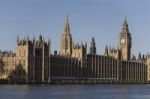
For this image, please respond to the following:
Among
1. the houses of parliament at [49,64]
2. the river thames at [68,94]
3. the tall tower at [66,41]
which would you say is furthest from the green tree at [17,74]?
the river thames at [68,94]

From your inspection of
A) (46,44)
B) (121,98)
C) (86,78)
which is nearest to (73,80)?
(86,78)

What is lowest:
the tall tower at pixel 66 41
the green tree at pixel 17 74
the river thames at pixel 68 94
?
the river thames at pixel 68 94

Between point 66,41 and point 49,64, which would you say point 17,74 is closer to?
point 49,64

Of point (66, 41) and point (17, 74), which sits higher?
point (66, 41)

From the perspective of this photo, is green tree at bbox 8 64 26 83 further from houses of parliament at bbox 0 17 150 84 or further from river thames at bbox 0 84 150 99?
river thames at bbox 0 84 150 99

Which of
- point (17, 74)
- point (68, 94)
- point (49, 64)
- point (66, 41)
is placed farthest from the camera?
point (66, 41)

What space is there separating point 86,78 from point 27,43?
30.8 meters

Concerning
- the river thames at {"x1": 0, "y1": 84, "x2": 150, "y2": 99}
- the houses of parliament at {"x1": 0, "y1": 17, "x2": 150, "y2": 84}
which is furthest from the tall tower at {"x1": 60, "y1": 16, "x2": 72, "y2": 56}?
the river thames at {"x1": 0, "y1": 84, "x2": 150, "y2": 99}

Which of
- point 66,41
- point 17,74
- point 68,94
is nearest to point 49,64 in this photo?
point 17,74

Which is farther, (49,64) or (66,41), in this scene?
(66,41)

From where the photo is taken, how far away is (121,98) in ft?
293

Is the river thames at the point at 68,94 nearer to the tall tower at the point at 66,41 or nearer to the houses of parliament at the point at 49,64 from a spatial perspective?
the houses of parliament at the point at 49,64

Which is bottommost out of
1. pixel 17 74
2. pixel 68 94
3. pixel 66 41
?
pixel 68 94

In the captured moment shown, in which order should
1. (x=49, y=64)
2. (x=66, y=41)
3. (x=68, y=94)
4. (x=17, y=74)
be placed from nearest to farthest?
(x=68, y=94) → (x=17, y=74) → (x=49, y=64) → (x=66, y=41)
